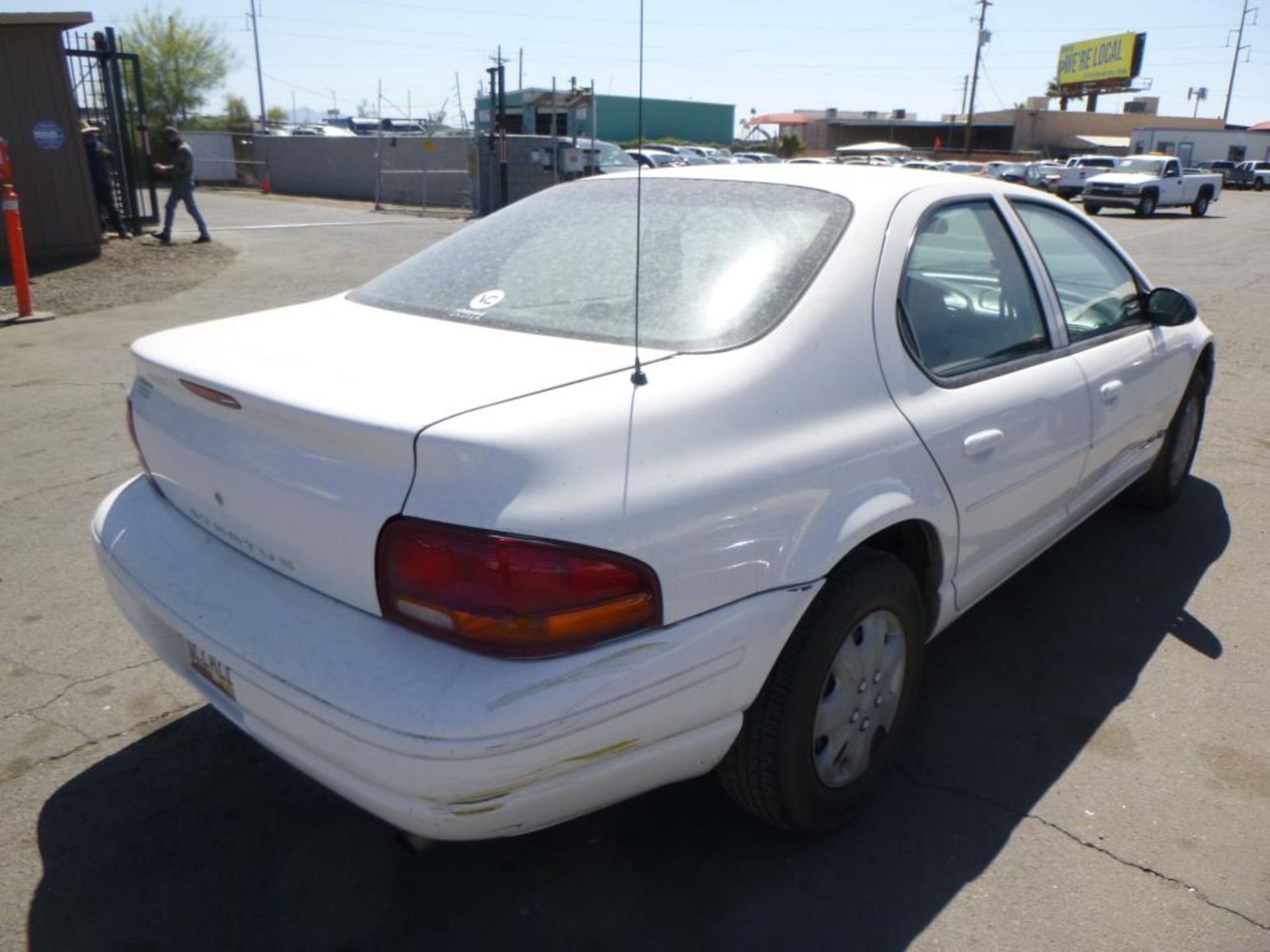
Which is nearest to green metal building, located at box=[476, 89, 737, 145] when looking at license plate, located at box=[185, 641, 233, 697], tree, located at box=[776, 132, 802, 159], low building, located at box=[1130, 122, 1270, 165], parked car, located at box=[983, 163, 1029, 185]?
tree, located at box=[776, 132, 802, 159]

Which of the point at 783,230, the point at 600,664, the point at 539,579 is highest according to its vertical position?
the point at 783,230

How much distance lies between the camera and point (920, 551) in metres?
2.72

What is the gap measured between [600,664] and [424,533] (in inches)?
16.3

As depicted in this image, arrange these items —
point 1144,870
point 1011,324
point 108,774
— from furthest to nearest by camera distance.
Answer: point 1011,324 < point 108,774 < point 1144,870

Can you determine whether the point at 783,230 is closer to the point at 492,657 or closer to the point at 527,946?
the point at 492,657

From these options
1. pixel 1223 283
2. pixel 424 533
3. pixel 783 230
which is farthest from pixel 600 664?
pixel 1223 283

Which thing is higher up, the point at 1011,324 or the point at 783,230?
the point at 783,230

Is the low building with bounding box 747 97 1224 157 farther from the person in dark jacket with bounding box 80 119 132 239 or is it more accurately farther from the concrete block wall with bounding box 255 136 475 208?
the person in dark jacket with bounding box 80 119 132 239

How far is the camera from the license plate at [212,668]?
7.22 feet

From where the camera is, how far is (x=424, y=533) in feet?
6.19

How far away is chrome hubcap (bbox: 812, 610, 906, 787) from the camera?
2.47 m

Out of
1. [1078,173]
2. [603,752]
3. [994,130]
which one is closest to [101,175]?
[603,752]

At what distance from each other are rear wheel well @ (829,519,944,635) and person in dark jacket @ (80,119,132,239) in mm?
13076

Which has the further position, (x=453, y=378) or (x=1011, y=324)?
(x=1011, y=324)
